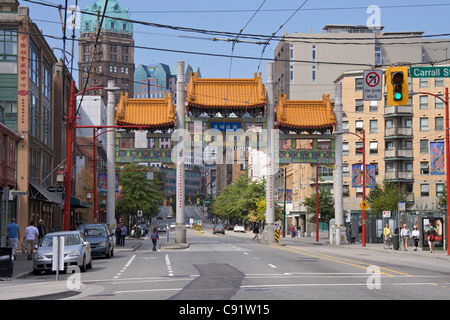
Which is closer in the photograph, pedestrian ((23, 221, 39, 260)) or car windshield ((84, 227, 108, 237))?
pedestrian ((23, 221, 39, 260))

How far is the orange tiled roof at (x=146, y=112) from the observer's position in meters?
52.1

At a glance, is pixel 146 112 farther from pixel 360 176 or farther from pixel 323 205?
pixel 323 205

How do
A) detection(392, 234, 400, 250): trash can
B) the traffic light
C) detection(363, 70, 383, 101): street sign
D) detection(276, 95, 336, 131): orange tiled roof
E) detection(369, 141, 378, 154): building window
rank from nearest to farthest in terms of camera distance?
1. the traffic light
2. detection(363, 70, 383, 101): street sign
3. detection(392, 234, 400, 250): trash can
4. detection(276, 95, 336, 131): orange tiled roof
5. detection(369, 141, 378, 154): building window

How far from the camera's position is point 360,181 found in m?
53.0

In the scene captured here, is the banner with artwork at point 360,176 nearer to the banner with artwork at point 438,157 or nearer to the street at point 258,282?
the banner with artwork at point 438,157

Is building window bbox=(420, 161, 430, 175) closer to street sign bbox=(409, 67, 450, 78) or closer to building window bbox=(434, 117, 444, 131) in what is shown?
building window bbox=(434, 117, 444, 131)

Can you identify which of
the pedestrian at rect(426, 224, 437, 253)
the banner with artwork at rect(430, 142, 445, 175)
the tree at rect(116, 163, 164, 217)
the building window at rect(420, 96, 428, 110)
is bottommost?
the pedestrian at rect(426, 224, 437, 253)

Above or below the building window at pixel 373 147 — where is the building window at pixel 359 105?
above

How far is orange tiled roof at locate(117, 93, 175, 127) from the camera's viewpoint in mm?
52062

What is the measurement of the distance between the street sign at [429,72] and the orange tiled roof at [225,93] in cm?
2832

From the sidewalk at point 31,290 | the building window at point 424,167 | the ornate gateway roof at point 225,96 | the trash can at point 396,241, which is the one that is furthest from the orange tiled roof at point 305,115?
the building window at point 424,167

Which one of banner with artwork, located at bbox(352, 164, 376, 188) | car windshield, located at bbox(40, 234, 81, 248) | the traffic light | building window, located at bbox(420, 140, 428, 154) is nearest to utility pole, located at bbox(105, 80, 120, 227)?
banner with artwork, located at bbox(352, 164, 376, 188)

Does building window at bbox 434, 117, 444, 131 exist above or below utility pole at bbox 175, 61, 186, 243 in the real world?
above

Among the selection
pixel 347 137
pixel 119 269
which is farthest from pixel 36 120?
pixel 347 137
